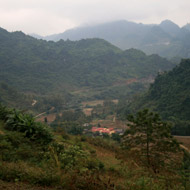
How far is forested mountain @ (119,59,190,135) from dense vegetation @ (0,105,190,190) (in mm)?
22285

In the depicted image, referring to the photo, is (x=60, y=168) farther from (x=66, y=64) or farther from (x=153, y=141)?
(x=66, y=64)

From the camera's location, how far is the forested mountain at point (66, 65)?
246 ft

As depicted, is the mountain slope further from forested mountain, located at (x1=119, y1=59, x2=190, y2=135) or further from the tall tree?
the tall tree

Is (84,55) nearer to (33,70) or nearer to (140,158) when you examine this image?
(33,70)

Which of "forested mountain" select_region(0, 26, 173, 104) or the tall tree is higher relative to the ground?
"forested mountain" select_region(0, 26, 173, 104)

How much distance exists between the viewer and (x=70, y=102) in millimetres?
64125

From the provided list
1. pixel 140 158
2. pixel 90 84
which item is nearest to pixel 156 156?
pixel 140 158

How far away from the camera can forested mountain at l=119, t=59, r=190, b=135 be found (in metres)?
31.2

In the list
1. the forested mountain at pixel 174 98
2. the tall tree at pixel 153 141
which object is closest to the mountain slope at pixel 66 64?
the forested mountain at pixel 174 98

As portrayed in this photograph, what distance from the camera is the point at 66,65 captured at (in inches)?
3875

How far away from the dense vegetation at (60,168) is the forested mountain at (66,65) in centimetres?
6123

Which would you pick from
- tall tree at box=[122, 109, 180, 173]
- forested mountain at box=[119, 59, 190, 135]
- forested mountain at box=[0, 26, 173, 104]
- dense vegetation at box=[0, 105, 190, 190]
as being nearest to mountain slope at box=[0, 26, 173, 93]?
forested mountain at box=[0, 26, 173, 104]

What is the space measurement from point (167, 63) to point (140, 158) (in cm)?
9696

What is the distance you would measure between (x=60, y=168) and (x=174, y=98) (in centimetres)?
3638
